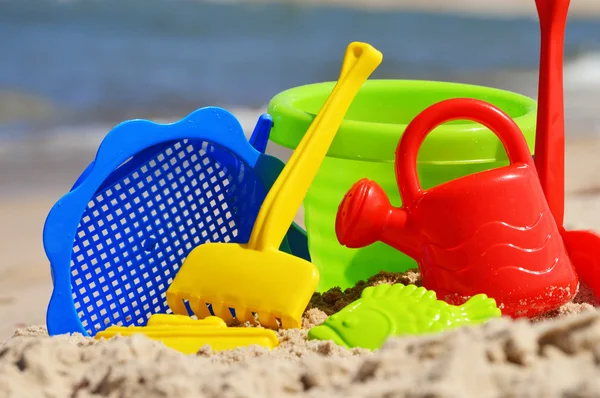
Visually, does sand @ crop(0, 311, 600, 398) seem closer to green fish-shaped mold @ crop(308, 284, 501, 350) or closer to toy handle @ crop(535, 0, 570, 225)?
green fish-shaped mold @ crop(308, 284, 501, 350)

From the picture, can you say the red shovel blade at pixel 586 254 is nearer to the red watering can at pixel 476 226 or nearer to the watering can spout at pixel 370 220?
the red watering can at pixel 476 226

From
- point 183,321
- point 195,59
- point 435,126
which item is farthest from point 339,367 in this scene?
point 195,59

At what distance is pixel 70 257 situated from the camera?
1.38 m

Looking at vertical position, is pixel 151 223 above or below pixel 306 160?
below

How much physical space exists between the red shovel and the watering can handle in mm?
104

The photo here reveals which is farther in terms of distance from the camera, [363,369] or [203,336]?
[203,336]

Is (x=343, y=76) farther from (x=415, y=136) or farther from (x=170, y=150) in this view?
(x=170, y=150)

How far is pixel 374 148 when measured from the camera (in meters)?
1.49

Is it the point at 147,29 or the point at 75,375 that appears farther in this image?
the point at 147,29

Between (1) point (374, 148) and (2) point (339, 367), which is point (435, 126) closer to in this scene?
(1) point (374, 148)

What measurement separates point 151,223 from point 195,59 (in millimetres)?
Answer: 3652

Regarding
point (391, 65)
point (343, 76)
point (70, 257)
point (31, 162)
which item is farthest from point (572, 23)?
point (70, 257)

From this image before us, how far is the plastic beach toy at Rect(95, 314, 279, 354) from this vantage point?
1186 millimetres

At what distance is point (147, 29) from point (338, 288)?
14.1 ft
